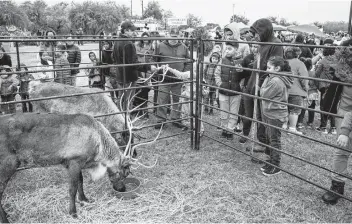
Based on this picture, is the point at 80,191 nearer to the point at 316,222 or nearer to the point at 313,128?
the point at 316,222

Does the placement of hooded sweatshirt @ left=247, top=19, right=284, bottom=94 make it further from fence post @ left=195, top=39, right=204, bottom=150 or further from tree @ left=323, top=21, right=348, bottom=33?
tree @ left=323, top=21, right=348, bottom=33

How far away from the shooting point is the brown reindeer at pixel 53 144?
Answer: 2.87m

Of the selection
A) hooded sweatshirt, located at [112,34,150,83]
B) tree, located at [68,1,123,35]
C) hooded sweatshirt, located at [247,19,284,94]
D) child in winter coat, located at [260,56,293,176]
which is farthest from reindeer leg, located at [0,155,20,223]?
tree, located at [68,1,123,35]

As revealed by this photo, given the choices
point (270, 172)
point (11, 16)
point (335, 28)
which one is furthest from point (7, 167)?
point (335, 28)

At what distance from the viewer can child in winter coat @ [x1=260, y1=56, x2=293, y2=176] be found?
3943 millimetres

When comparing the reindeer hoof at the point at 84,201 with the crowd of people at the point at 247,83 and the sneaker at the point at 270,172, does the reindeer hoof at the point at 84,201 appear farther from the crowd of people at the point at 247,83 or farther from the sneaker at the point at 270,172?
the sneaker at the point at 270,172

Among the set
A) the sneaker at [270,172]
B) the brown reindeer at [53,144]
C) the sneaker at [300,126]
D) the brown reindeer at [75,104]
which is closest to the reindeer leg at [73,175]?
the brown reindeer at [53,144]

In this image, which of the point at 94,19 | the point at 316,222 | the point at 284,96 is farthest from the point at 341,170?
the point at 94,19

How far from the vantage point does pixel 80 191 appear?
3.35 metres

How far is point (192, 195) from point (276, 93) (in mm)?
1776

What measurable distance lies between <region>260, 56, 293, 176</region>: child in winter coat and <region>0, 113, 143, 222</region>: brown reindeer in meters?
2.22

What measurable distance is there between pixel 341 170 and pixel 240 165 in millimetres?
1424

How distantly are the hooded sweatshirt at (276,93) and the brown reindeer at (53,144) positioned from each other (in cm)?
223

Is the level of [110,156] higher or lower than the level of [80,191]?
higher
